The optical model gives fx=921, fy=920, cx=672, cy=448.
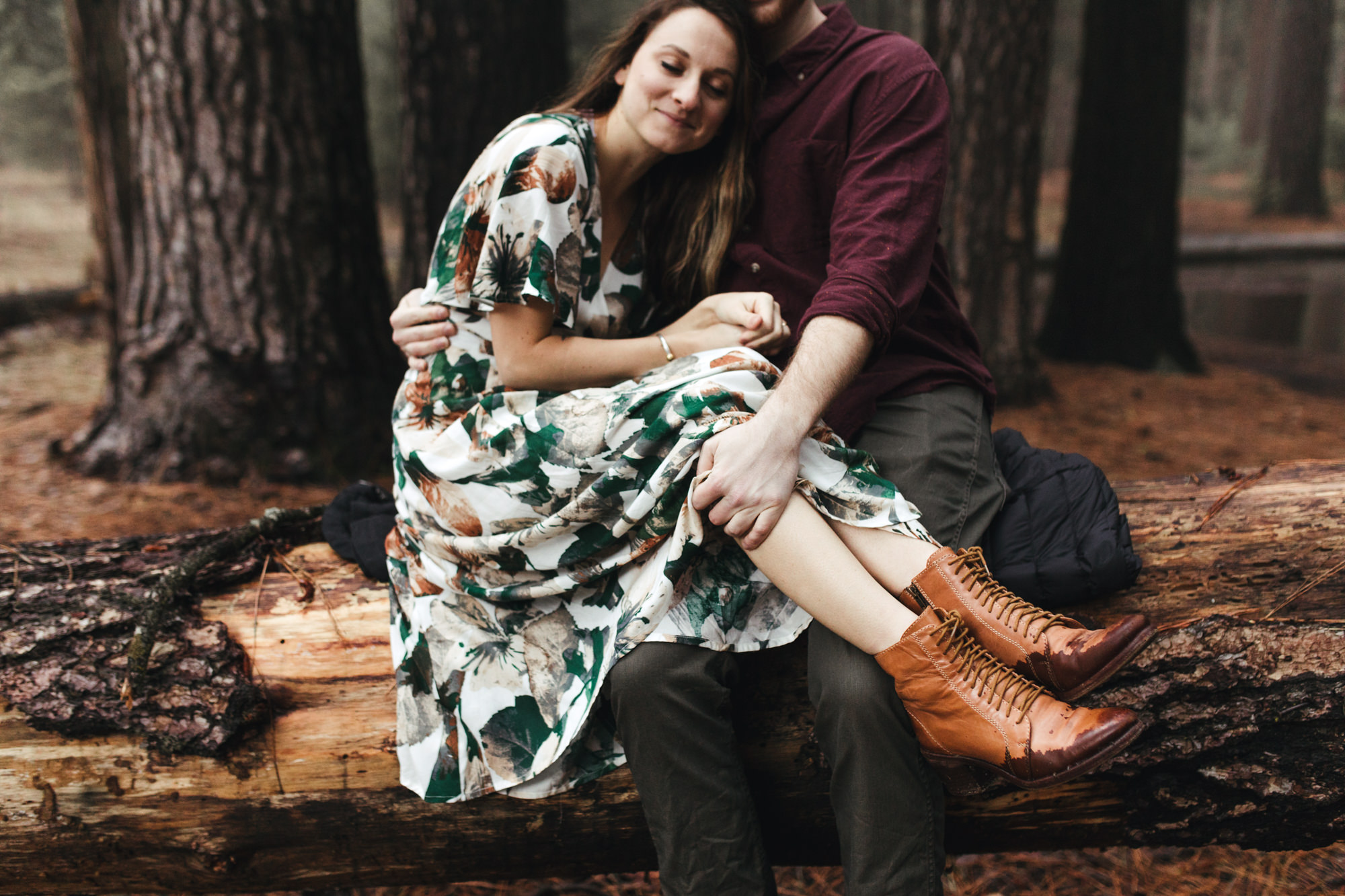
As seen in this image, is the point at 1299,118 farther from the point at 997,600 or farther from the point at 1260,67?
the point at 997,600

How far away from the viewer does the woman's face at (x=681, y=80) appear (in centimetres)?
228

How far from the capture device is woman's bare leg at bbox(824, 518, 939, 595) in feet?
6.45

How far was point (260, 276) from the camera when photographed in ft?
14.3

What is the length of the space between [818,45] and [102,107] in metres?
4.72

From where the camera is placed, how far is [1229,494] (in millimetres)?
2502

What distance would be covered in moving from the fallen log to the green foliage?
1065 cm

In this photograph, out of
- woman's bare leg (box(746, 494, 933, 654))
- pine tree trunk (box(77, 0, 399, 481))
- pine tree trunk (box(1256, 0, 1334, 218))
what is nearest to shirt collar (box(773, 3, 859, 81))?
woman's bare leg (box(746, 494, 933, 654))

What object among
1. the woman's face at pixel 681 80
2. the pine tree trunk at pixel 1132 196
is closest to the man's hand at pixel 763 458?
the woman's face at pixel 681 80

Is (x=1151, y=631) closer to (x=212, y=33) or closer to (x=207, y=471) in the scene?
(x=207, y=471)

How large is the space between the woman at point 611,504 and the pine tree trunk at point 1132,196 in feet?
20.6

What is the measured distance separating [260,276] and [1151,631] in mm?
4026

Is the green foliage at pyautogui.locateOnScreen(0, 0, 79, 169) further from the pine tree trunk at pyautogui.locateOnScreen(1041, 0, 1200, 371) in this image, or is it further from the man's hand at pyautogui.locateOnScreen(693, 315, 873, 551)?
the man's hand at pyautogui.locateOnScreen(693, 315, 873, 551)

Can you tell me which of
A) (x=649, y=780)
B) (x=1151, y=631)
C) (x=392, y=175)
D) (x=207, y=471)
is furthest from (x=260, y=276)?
(x=392, y=175)

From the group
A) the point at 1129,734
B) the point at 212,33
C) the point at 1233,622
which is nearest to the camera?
the point at 1129,734
